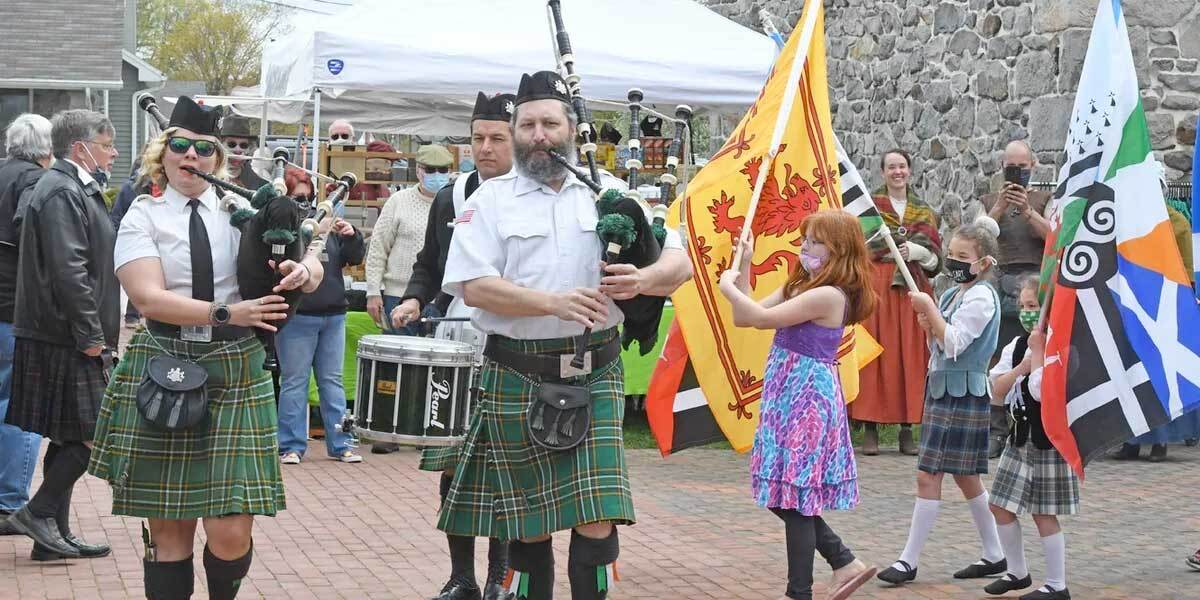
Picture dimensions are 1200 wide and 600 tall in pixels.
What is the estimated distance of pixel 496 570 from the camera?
6.18 m

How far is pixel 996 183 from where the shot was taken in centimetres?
1316

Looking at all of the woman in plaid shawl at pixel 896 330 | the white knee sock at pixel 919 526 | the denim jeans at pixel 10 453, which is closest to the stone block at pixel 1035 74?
the woman in plaid shawl at pixel 896 330

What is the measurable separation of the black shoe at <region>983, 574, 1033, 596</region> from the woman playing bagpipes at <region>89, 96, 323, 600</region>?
313 cm

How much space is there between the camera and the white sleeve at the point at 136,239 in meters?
4.98

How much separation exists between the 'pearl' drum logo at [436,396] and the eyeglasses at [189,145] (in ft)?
4.69

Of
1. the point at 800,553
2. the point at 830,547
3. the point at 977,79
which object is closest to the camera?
the point at 800,553

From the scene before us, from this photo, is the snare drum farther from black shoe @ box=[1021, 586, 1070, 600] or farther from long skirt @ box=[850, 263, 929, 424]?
long skirt @ box=[850, 263, 929, 424]

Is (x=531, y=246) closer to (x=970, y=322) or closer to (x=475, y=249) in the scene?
Result: (x=475, y=249)

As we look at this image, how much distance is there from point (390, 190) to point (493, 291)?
10.1 metres

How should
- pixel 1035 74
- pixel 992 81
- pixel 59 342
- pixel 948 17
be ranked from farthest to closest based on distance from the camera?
pixel 948 17, pixel 992 81, pixel 1035 74, pixel 59 342

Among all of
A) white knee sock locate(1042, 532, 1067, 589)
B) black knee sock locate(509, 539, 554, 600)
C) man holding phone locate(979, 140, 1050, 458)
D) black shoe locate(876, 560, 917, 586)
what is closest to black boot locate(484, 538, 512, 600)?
black knee sock locate(509, 539, 554, 600)

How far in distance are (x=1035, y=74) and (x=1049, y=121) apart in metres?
0.48

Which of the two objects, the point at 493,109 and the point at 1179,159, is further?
the point at 1179,159

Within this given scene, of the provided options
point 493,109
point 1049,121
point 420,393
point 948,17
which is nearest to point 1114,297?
point 493,109
